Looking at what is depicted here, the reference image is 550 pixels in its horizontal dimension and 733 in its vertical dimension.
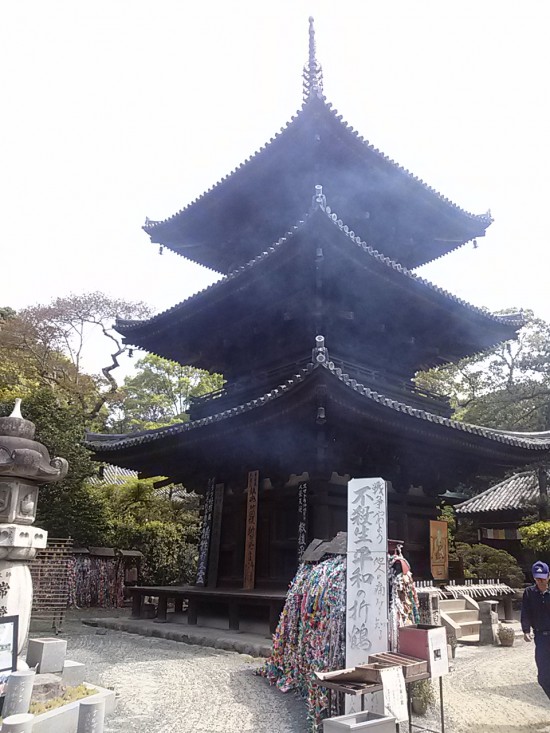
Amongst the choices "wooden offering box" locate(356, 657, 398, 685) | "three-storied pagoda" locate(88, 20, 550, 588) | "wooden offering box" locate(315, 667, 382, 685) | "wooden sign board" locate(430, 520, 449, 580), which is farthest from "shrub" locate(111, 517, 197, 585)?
"wooden offering box" locate(356, 657, 398, 685)

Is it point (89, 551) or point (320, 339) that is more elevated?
point (320, 339)

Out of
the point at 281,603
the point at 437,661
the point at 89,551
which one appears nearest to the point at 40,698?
the point at 437,661

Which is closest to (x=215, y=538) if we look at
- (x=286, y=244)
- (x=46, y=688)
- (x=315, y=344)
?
(x=315, y=344)

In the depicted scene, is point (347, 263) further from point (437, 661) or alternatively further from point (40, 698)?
point (40, 698)

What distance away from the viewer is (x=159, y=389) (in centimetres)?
4025

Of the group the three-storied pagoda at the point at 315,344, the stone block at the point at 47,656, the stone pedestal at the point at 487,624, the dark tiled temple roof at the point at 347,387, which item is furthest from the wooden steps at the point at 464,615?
the stone block at the point at 47,656

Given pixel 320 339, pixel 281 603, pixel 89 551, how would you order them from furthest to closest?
1. pixel 89 551
2. pixel 281 603
3. pixel 320 339

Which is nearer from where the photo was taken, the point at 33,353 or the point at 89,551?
the point at 89,551

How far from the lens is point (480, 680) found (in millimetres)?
7762

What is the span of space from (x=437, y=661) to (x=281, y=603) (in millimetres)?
5227

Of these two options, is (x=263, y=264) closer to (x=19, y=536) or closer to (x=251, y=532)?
(x=251, y=532)

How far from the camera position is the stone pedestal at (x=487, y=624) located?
10812 mm

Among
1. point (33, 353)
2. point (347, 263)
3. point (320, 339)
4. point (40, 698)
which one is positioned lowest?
point (40, 698)

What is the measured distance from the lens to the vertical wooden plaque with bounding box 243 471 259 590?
454 inches
